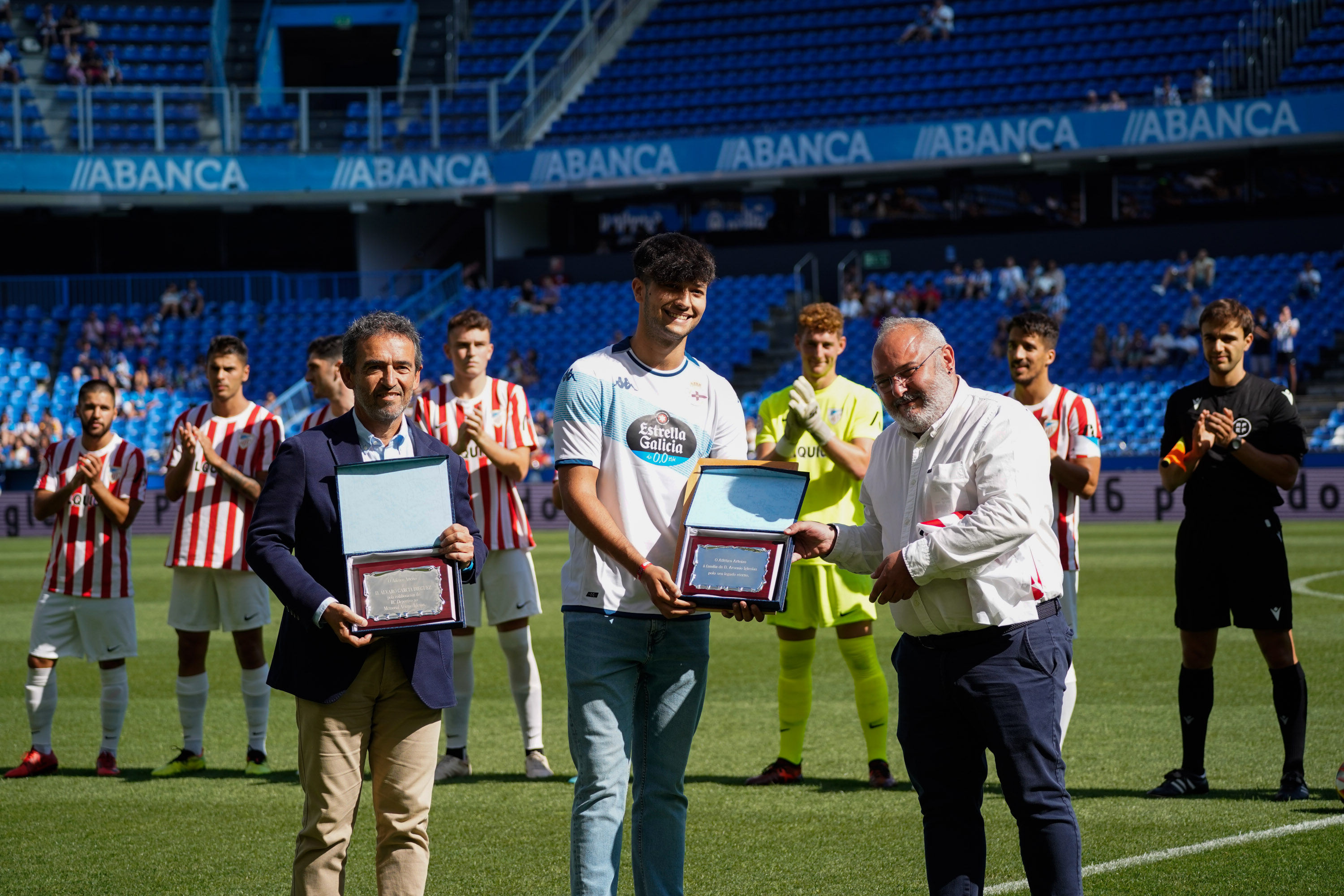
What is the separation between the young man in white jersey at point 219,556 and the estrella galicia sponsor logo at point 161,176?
28.7 metres

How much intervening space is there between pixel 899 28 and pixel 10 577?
26237 mm

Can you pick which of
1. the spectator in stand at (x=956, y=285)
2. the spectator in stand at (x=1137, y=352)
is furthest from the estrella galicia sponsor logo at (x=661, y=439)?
the spectator in stand at (x=956, y=285)

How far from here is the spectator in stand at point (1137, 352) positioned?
91.0 feet

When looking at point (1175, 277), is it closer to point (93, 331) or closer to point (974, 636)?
point (93, 331)

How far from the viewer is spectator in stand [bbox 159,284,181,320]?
34.7 metres

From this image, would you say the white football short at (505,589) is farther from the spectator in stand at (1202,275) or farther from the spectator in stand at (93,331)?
the spectator in stand at (93,331)

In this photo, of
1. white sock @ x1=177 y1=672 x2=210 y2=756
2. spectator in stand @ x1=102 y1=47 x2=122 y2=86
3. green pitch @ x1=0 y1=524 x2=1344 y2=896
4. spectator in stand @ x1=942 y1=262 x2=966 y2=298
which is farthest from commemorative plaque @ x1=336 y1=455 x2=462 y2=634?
spectator in stand @ x1=102 y1=47 x2=122 y2=86

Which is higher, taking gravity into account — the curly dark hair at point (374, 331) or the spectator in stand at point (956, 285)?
the spectator in stand at point (956, 285)

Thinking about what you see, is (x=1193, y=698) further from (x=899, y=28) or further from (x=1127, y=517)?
(x=899, y=28)

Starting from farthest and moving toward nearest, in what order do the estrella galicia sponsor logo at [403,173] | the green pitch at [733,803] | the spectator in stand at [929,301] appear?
1. the estrella galicia sponsor logo at [403,173]
2. the spectator in stand at [929,301]
3. the green pitch at [733,803]

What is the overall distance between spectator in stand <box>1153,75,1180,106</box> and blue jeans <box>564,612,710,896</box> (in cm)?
2885

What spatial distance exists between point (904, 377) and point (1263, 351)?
25.1m

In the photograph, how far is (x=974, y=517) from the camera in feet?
12.3

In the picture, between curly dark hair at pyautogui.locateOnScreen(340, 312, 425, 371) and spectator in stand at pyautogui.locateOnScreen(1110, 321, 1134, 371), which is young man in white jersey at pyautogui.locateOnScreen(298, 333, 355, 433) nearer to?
curly dark hair at pyautogui.locateOnScreen(340, 312, 425, 371)
